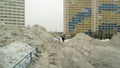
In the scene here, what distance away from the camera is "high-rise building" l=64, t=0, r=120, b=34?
128m

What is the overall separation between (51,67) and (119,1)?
117 metres

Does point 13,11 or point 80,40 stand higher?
point 13,11

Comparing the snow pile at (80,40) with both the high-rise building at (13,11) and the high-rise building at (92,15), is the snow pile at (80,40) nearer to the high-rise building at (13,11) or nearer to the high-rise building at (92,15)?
the high-rise building at (92,15)

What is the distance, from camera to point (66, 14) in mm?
126875

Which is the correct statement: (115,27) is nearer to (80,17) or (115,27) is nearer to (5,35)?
(80,17)

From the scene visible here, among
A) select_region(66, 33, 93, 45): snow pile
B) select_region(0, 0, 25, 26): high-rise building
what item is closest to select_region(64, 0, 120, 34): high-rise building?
select_region(0, 0, 25, 26): high-rise building

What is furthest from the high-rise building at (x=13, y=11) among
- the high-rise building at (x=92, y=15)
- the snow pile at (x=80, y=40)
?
the snow pile at (x=80, y=40)

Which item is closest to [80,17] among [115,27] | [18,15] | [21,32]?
[115,27]

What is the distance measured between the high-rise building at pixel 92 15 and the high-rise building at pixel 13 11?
24040 millimetres

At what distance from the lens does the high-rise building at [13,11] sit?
432 feet

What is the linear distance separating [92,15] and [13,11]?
3882 cm

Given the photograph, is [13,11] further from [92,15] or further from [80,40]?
[80,40]

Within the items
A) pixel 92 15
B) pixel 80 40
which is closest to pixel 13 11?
pixel 92 15

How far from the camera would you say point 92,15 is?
132 metres
